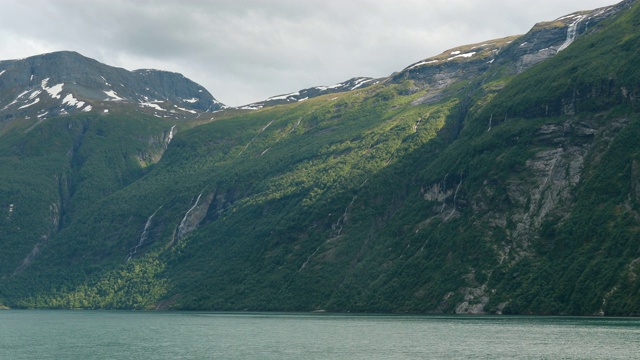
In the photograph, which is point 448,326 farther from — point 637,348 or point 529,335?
point 637,348

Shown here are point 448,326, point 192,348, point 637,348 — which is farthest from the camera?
point 448,326

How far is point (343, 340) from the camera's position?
12131cm

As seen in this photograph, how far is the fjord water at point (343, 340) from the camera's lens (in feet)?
328

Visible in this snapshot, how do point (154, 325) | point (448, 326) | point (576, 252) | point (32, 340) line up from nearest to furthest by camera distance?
A: 1. point (32, 340)
2. point (448, 326)
3. point (154, 325)
4. point (576, 252)

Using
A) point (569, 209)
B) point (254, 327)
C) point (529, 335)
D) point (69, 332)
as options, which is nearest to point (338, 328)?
point (254, 327)

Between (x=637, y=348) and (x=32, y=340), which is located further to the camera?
(x=32, y=340)

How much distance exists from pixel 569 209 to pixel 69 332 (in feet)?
421

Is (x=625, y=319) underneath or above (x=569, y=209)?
underneath

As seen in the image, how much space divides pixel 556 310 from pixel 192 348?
9340cm

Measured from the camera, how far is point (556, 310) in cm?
16988

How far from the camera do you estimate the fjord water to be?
328 ft

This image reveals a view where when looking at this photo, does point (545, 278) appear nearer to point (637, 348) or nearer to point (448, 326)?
point (448, 326)

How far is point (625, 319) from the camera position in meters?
146

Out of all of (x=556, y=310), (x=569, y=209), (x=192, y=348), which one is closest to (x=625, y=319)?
(x=556, y=310)
